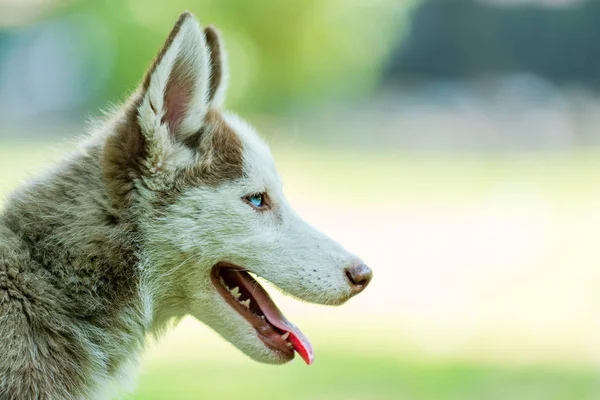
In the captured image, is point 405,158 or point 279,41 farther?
point 279,41

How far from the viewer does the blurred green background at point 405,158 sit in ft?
23.5

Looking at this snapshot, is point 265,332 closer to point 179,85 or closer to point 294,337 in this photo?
point 294,337

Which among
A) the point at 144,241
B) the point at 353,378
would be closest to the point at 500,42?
the point at 353,378

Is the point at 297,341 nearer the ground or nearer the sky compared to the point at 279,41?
nearer the ground

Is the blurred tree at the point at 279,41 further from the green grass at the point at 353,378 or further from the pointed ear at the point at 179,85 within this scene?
the pointed ear at the point at 179,85

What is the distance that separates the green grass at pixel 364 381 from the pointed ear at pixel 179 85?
2.98m

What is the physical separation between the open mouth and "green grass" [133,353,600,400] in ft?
8.55

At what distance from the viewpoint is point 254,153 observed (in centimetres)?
380

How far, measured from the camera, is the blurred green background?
7.17 meters

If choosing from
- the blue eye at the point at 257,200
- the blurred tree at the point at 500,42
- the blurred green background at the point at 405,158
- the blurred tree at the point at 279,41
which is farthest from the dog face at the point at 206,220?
the blurred tree at the point at 279,41

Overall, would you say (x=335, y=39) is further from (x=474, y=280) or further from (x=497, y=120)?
(x=474, y=280)

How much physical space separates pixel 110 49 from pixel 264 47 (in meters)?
4.99

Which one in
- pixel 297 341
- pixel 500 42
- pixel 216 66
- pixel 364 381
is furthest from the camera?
pixel 500 42

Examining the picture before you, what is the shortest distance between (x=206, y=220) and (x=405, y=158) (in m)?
17.2
